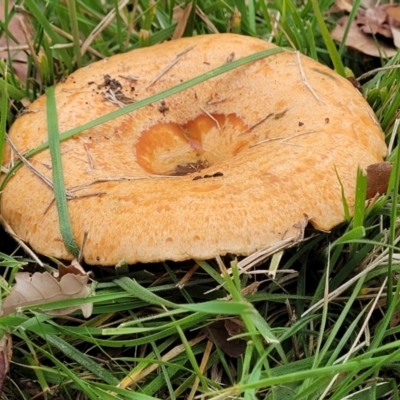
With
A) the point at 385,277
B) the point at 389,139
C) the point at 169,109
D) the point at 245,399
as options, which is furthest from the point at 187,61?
the point at 245,399

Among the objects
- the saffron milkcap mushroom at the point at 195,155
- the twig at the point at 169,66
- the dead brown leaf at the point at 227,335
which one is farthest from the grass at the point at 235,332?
the twig at the point at 169,66

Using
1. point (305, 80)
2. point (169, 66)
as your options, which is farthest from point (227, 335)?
point (169, 66)

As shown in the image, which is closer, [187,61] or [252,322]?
[252,322]

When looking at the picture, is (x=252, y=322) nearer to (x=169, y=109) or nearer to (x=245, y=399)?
(x=245, y=399)

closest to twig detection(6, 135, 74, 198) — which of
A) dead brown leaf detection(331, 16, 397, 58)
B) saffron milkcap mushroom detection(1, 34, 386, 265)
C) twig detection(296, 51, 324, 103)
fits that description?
saffron milkcap mushroom detection(1, 34, 386, 265)

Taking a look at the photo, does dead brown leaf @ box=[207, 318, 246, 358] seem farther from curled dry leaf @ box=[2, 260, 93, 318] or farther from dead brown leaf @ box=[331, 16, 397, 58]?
dead brown leaf @ box=[331, 16, 397, 58]

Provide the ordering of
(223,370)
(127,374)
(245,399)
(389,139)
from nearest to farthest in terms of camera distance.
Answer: (245,399) < (127,374) < (223,370) < (389,139)

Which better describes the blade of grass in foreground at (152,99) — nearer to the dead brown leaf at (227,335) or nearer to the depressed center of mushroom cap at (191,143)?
the depressed center of mushroom cap at (191,143)
